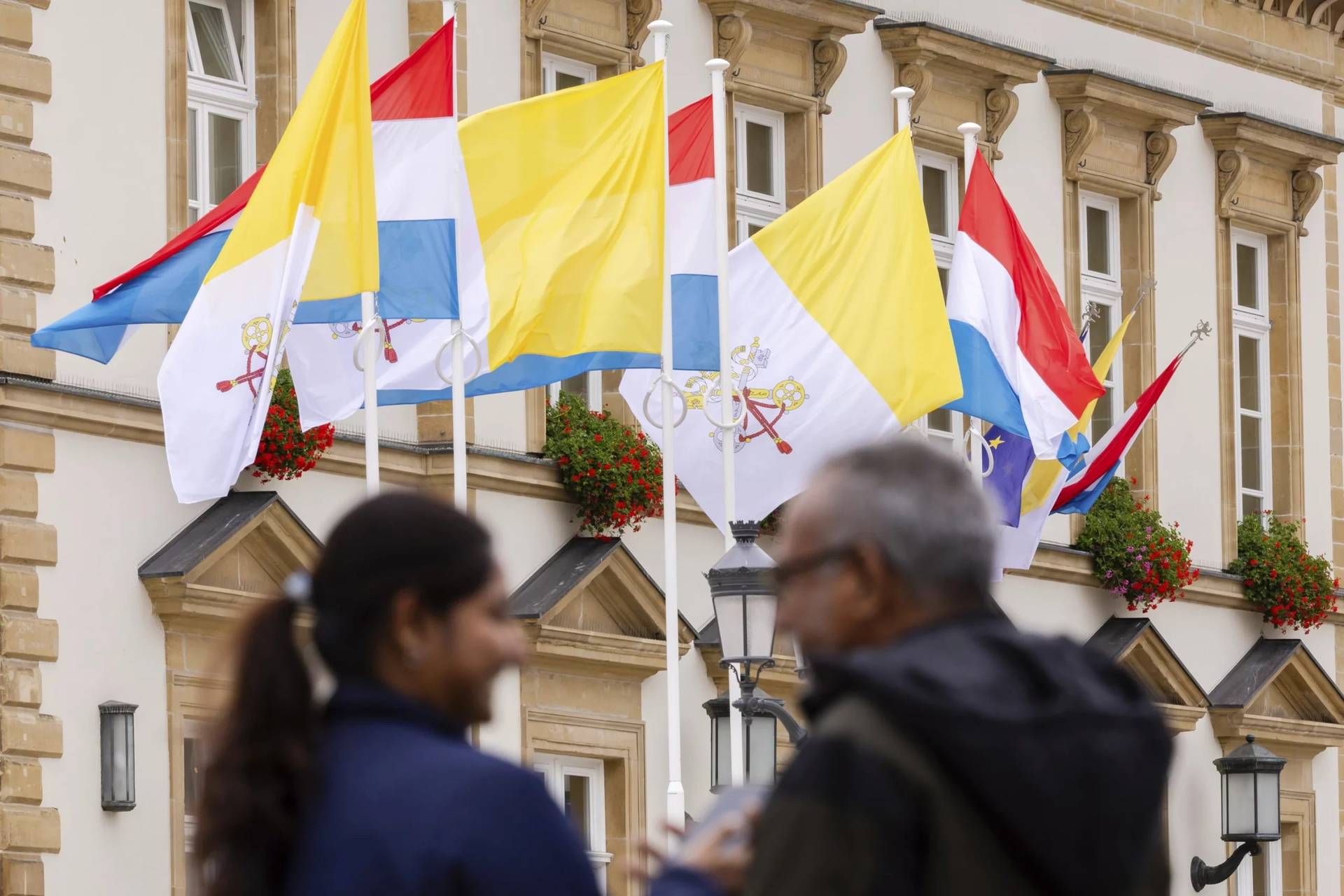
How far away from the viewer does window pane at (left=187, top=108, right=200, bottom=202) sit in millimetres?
15719

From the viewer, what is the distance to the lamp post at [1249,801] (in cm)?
1820

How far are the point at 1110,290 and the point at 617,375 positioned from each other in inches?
205

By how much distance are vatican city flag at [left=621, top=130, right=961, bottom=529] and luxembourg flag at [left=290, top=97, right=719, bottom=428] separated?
0.68 ft

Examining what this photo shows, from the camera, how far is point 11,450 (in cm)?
1441

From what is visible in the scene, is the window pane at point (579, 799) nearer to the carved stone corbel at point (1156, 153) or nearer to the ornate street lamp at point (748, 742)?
the ornate street lamp at point (748, 742)

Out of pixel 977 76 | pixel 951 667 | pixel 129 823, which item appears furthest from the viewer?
pixel 977 76

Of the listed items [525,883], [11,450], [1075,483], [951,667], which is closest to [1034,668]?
[951,667]

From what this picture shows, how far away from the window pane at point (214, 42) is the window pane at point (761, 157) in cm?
424

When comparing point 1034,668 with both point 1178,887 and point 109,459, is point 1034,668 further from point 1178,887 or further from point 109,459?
point 1178,887

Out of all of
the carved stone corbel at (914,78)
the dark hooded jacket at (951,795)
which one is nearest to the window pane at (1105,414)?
the carved stone corbel at (914,78)

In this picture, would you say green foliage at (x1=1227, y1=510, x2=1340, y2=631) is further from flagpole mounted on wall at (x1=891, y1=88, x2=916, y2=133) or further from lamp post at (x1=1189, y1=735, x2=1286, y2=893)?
flagpole mounted on wall at (x1=891, y1=88, x2=916, y2=133)

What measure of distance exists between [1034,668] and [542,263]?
1061 cm

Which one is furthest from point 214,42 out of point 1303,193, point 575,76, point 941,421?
point 1303,193

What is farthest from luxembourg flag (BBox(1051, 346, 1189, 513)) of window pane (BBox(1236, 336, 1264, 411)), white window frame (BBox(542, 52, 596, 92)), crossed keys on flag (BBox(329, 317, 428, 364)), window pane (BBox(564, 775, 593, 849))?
crossed keys on flag (BBox(329, 317, 428, 364))
